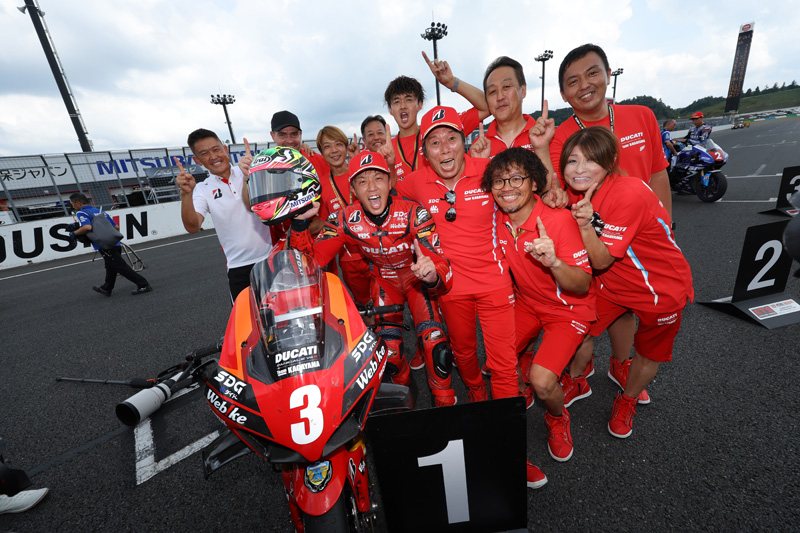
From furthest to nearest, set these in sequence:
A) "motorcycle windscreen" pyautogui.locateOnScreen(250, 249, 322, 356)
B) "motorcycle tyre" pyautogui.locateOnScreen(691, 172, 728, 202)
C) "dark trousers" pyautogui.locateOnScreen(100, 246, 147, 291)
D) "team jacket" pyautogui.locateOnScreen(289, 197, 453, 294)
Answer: "motorcycle tyre" pyautogui.locateOnScreen(691, 172, 728, 202), "dark trousers" pyautogui.locateOnScreen(100, 246, 147, 291), "team jacket" pyautogui.locateOnScreen(289, 197, 453, 294), "motorcycle windscreen" pyautogui.locateOnScreen(250, 249, 322, 356)

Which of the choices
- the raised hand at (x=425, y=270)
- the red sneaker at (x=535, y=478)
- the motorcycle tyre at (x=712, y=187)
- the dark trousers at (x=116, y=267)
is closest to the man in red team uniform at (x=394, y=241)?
the raised hand at (x=425, y=270)

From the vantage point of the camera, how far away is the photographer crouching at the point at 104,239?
702cm

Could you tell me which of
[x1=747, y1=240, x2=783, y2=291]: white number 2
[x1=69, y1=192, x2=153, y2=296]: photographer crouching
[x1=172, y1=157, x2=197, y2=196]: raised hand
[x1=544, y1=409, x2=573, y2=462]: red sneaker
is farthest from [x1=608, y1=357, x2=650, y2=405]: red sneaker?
[x1=69, y1=192, x2=153, y2=296]: photographer crouching

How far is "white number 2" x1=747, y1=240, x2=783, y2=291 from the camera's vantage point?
3.58 m

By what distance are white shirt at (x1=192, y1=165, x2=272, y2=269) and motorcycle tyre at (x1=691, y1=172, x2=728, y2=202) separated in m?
11.0

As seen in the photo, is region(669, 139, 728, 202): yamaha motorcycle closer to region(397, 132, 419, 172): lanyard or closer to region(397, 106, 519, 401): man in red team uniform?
region(397, 132, 419, 172): lanyard

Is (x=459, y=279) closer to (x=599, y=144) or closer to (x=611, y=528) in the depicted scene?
(x=599, y=144)

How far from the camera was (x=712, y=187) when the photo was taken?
887 cm

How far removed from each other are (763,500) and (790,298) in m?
3.10

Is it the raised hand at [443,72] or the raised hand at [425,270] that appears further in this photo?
the raised hand at [443,72]

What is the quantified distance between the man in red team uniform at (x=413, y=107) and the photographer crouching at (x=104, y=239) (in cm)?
661

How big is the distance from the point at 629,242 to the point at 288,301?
2138mm

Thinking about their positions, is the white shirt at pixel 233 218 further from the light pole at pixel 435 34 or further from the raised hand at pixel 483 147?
the light pole at pixel 435 34

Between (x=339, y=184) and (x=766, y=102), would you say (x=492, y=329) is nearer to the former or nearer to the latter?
(x=339, y=184)
